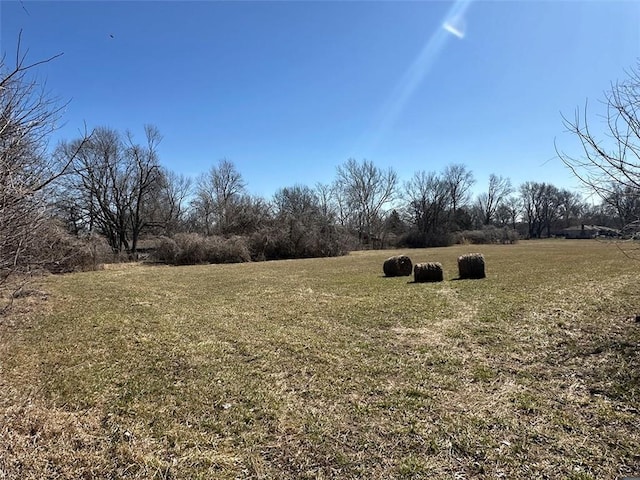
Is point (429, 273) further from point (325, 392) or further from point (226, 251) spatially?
point (226, 251)

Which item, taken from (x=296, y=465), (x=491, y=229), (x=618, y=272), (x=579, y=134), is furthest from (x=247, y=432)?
(x=491, y=229)

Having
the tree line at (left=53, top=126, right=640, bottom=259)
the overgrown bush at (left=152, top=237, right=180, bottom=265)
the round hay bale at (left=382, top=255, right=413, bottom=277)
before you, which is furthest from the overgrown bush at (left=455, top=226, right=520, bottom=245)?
the round hay bale at (left=382, top=255, right=413, bottom=277)

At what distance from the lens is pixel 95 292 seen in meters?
11.2

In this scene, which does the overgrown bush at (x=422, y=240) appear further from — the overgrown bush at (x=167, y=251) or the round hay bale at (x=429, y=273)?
the round hay bale at (x=429, y=273)

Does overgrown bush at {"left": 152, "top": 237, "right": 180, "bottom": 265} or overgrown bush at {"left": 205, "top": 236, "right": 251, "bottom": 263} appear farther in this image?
overgrown bush at {"left": 205, "top": 236, "right": 251, "bottom": 263}

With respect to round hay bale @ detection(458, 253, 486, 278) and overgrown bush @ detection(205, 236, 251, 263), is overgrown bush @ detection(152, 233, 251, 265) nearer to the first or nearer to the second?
overgrown bush @ detection(205, 236, 251, 263)

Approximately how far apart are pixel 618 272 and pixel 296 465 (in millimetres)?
15128

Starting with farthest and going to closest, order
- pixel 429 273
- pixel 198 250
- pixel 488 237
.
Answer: pixel 488 237
pixel 198 250
pixel 429 273

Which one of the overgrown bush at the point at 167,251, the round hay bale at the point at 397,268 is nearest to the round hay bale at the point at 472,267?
the round hay bale at the point at 397,268

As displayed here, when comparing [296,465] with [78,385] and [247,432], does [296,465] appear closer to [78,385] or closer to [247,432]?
[247,432]

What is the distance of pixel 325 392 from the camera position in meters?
4.05

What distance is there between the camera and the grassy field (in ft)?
9.28

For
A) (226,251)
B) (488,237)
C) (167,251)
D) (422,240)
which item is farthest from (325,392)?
(488,237)

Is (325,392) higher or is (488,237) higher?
(488,237)
